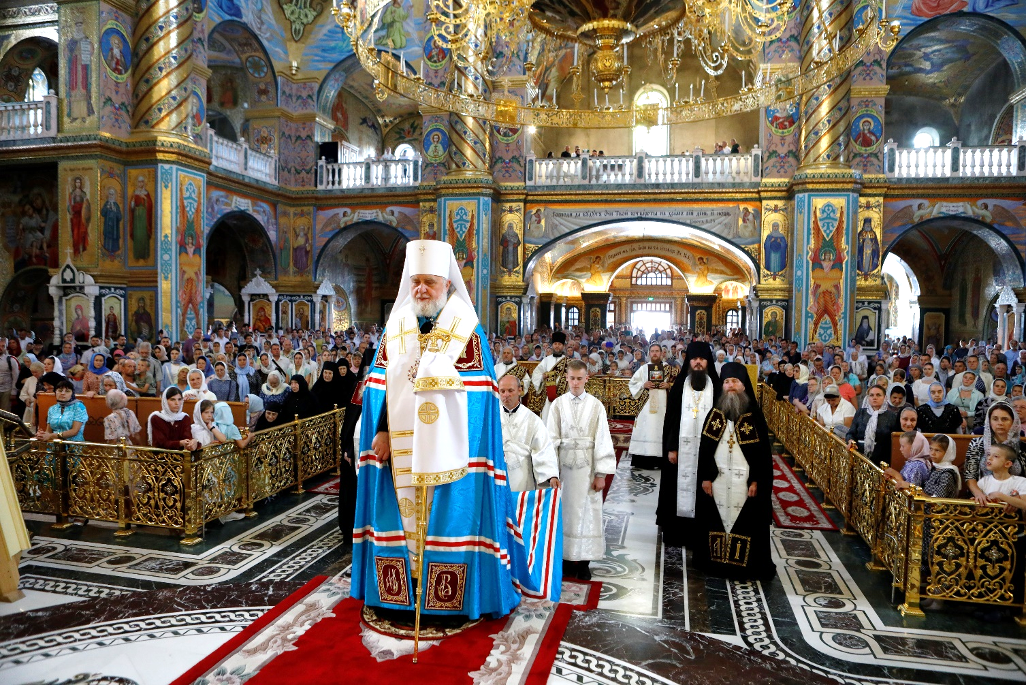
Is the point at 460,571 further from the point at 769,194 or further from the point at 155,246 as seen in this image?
the point at 769,194

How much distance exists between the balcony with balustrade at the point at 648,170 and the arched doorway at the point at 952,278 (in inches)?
175

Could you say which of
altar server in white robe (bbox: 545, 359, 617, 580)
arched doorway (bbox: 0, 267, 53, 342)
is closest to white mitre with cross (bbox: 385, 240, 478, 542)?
altar server in white robe (bbox: 545, 359, 617, 580)

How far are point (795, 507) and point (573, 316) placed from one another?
18660mm

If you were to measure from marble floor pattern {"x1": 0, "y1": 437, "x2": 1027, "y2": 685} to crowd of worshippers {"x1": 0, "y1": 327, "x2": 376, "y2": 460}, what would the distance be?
0.91 meters

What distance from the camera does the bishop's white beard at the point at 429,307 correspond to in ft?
12.4

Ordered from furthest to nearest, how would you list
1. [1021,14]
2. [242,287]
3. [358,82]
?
[358,82]
[242,287]
[1021,14]

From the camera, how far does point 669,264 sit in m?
26.1

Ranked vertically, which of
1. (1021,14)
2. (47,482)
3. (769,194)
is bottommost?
(47,482)

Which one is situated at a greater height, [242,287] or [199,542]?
[242,287]

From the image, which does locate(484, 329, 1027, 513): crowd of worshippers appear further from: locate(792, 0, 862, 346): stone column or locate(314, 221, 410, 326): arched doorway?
locate(314, 221, 410, 326): arched doorway

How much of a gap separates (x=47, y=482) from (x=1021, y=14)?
20351mm

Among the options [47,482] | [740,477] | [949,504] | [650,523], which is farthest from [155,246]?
[949,504]

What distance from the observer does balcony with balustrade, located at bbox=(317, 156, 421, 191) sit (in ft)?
59.1

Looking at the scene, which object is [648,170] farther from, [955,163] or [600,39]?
[600,39]
